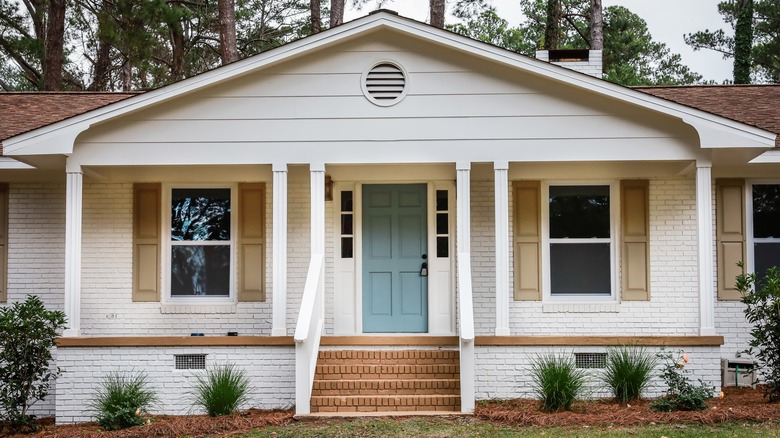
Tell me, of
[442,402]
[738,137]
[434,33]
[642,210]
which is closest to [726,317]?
[642,210]

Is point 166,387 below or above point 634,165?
below

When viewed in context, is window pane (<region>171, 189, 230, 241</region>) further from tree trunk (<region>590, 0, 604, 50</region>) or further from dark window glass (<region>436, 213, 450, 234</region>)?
tree trunk (<region>590, 0, 604, 50</region>)

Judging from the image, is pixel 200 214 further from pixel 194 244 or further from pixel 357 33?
pixel 357 33

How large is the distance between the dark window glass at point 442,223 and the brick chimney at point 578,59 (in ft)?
11.6

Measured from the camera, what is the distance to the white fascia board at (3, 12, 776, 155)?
9.82 metres

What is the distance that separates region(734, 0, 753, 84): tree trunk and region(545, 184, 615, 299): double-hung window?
1697cm

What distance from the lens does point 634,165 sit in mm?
11203

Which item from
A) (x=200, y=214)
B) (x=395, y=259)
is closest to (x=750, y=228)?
(x=395, y=259)

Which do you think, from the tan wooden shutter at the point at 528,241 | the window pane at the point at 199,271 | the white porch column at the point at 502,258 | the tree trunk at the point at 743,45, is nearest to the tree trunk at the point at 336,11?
the tree trunk at the point at 743,45

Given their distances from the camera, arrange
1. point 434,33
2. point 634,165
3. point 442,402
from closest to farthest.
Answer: point 442,402 → point 434,33 → point 634,165

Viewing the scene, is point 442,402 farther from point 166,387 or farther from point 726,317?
point 726,317

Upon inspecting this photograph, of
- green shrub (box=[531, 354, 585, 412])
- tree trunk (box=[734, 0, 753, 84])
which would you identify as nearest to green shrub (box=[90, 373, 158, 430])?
green shrub (box=[531, 354, 585, 412])

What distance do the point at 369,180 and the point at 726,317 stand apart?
16.7ft

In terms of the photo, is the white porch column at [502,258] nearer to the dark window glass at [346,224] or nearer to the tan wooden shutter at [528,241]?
the tan wooden shutter at [528,241]
